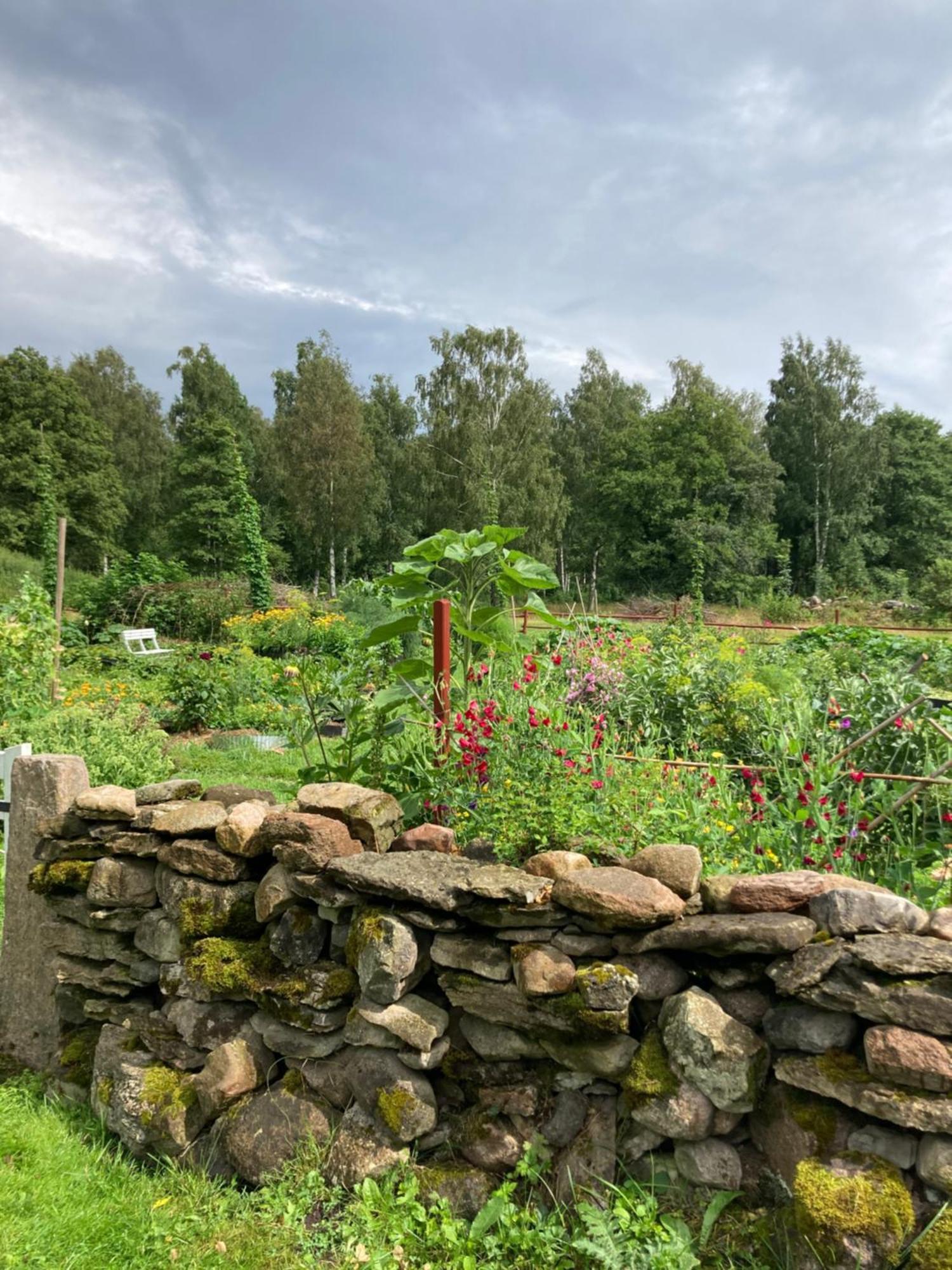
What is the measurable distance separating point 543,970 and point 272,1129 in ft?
3.27

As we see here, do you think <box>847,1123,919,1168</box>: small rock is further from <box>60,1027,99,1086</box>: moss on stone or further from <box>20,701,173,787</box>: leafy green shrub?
<box>20,701,173,787</box>: leafy green shrub

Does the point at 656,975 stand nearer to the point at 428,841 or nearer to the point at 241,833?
the point at 428,841

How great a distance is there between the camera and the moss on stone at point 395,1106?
211 centimetres

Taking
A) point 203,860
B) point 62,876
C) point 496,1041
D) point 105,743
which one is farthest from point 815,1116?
point 105,743

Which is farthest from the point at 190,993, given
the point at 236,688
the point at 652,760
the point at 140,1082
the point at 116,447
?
the point at 116,447

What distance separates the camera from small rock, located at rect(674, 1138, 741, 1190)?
6.03 ft

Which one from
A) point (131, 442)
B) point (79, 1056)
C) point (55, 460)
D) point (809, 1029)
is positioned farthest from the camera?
point (131, 442)

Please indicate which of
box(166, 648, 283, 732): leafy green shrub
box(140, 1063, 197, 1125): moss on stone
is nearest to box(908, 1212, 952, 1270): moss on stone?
box(140, 1063, 197, 1125): moss on stone

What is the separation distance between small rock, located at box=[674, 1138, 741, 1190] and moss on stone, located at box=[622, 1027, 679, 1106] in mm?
159

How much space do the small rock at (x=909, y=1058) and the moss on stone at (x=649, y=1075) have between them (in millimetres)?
455

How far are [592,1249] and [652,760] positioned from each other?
1462 mm

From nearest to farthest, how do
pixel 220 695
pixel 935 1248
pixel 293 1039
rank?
1. pixel 935 1248
2. pixel 293 1039
3. pixel 220 695

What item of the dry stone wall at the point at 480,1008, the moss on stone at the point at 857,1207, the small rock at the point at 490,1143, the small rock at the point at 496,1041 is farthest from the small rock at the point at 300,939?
the moss on stone at the point at 857,1207

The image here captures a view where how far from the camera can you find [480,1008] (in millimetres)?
2111
